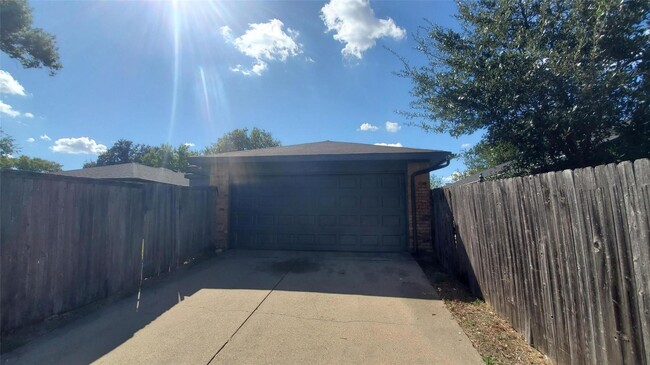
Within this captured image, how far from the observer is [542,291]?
3.00 metres

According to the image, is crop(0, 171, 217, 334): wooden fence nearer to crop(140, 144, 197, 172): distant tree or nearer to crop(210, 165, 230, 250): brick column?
crop(210, 165, 230, 250): brick column

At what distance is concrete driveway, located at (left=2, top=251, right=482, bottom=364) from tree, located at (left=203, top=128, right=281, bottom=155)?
110 ft

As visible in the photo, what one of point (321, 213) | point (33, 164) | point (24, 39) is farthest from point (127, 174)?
point (33, 164)

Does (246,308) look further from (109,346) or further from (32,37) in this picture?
(32,37)

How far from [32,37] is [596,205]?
19990mm

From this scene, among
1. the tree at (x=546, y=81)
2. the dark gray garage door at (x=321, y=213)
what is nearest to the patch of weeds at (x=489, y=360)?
the tree at (x=546, y=81)

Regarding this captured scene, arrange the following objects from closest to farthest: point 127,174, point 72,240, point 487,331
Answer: point 487,331, point 72,240, point 127,174

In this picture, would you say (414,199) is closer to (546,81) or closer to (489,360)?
(546,81)

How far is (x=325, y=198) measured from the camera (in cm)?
877

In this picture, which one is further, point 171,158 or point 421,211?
point 171,158

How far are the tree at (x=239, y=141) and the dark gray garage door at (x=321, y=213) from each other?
29.7 metres

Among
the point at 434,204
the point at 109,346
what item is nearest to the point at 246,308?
the point at 109,346

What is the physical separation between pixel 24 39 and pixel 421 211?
18.3 metres

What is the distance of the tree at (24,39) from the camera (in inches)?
498
